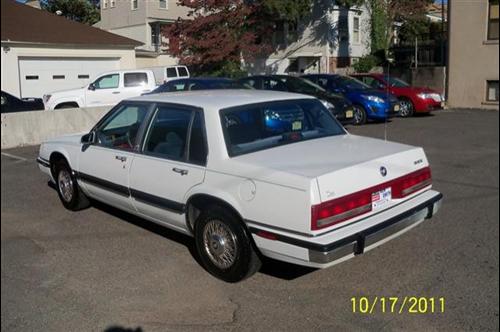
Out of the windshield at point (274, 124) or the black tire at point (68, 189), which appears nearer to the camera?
the windshield at point (274, 124)

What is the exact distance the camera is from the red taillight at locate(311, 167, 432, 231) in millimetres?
3307

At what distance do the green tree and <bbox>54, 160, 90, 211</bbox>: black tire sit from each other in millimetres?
3017

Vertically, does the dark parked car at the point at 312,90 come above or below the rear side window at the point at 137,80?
below

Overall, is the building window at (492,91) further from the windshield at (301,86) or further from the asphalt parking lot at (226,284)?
the windshield at (301,86)

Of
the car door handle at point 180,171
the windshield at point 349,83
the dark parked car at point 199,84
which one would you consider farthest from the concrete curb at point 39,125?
the windshield at point 349,83

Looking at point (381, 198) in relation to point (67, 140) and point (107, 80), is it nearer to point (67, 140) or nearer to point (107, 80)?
point (67, 140)

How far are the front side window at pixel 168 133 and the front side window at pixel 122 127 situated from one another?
0.66 ft

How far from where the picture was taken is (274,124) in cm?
446

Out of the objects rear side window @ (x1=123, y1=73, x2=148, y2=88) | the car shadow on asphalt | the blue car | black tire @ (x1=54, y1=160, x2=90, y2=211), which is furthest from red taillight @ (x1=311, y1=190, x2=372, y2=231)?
the blue car

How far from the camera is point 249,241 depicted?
12.2ft

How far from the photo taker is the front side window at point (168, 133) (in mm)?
4375

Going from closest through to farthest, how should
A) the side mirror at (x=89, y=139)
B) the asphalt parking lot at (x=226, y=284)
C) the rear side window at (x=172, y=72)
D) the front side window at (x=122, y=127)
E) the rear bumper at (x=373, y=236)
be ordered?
the asphalt parking lot at (x=226, y=284), the rear bumper at (x=373, y=236), the front side window at (x=122, y=127), the side mirror at (x=89, y=139), the rear side window at (x=172, y=72)
